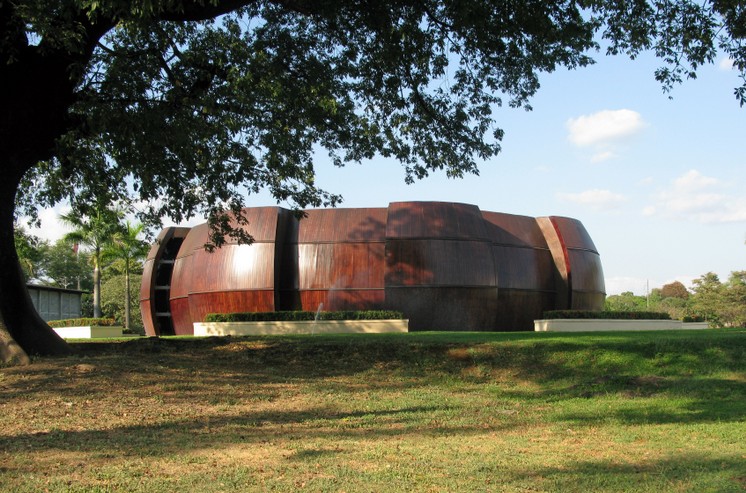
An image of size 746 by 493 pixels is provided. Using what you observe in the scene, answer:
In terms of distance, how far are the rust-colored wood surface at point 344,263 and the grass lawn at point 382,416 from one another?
10.6 m

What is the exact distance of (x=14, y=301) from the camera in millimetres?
14336

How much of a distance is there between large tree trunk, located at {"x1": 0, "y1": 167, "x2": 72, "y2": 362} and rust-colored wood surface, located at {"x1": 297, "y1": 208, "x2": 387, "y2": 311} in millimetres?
14976

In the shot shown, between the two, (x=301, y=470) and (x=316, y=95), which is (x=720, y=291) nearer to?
(x=316, y=95)

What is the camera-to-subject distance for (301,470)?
25.1 feet

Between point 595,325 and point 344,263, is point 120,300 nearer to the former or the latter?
point 344,263

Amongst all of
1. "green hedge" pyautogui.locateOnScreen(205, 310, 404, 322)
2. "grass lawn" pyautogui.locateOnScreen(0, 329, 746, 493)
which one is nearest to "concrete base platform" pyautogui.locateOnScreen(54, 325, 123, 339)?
"green hedge" pyautogui.locateOnScreen(205, 310, 404, 322)

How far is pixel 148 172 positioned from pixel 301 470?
9324 millimetres

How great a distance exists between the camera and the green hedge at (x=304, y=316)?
27219 millimetres

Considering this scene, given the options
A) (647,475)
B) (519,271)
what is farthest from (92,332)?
(647,475)

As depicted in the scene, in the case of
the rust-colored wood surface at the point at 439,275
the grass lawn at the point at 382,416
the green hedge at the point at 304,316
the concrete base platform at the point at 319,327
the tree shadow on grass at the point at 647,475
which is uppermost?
the rust-colored wood surface at the point at 439,275

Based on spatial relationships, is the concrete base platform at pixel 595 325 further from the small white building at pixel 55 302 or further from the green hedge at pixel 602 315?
the small white building at pixel 55 302

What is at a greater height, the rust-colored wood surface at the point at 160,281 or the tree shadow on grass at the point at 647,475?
the rust-colored wood surface at the point at 160,281

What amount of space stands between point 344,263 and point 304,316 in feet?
9.42

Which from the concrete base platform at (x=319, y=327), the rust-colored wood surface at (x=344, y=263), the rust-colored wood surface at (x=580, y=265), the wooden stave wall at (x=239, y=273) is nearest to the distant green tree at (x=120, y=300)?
the wooden stave wall at (x=239, y=273)
